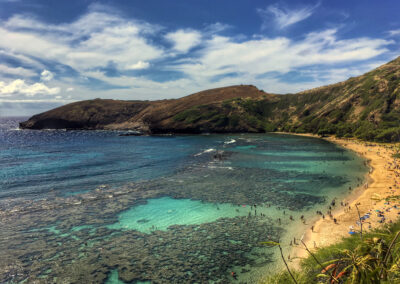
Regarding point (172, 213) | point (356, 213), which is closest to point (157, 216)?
point (172, 213)

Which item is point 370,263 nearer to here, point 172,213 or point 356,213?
point 172,213

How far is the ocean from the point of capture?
26797 millimetres

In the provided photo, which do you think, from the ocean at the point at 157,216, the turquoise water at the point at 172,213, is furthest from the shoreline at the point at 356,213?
the turquoise water at the point at 172,213

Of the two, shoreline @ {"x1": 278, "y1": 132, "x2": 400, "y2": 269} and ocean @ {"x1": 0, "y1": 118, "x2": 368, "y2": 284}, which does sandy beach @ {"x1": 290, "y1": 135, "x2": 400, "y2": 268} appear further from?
ocean @ {"x1": 0, "y1": 118, "x2": 368, "y2": 284}

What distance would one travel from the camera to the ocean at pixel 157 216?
2680 centimetres

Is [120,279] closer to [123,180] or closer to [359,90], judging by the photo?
[123,180]

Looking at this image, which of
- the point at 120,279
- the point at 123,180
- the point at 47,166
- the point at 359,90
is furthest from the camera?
the point at 359,90

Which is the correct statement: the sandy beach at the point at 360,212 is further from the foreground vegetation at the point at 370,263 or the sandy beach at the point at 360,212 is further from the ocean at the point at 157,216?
the foreground vegetation at the point at 370,263

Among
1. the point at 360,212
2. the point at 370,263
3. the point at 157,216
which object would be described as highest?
the point at 370,263

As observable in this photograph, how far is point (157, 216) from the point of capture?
4056 cm

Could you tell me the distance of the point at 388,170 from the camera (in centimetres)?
6356

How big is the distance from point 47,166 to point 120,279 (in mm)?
66418

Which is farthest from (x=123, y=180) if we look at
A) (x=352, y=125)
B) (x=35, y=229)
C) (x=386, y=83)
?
(x=386, y=83)

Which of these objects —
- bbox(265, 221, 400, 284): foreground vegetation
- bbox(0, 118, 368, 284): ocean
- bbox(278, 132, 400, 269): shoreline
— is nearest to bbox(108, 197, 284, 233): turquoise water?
bbox(0, 118, 368, 284): ocean
